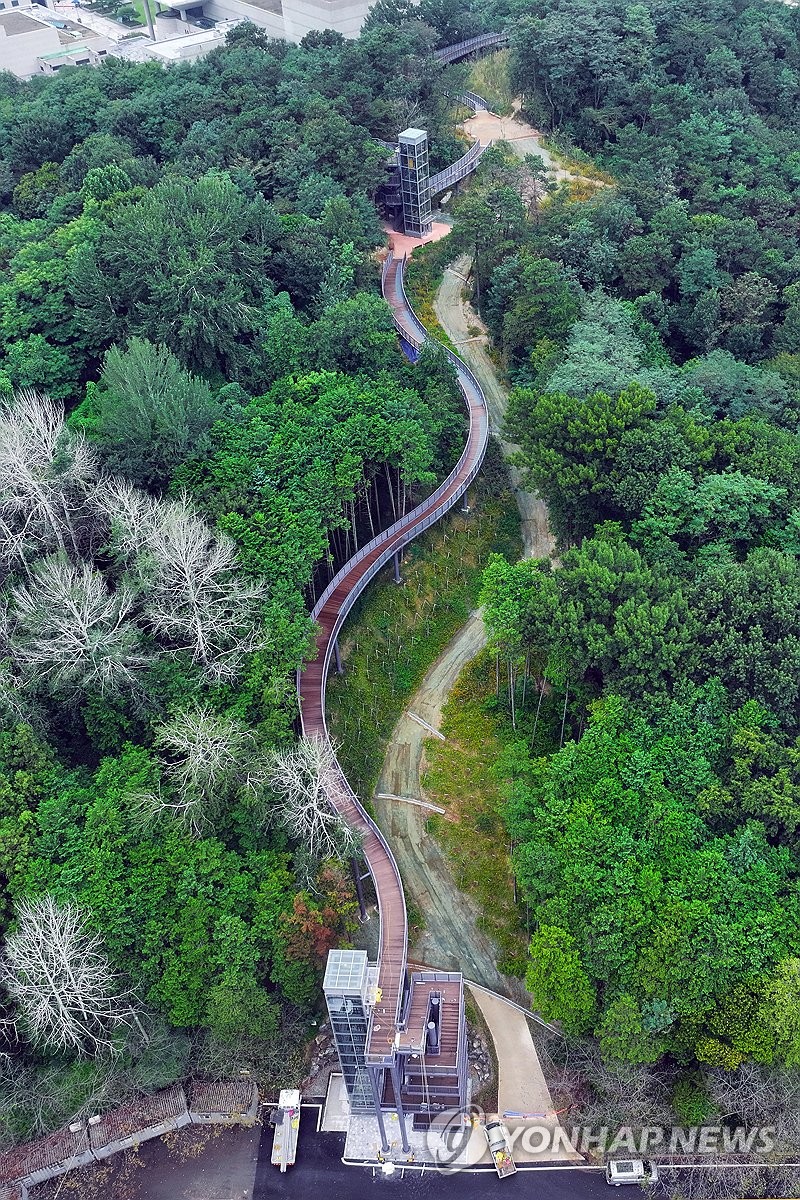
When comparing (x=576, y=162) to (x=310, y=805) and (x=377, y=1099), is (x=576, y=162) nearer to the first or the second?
(x=310, y=805)

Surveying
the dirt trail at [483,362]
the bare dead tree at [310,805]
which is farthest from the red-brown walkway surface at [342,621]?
the bare dead tree at [310,805]

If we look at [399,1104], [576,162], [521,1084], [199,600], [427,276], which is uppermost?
[576,162]

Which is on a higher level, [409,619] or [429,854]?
[409,619]

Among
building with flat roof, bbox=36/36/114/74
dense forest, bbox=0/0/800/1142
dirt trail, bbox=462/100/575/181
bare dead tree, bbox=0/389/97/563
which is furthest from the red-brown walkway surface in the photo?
building with flat roof, bbox=36/36/114/74

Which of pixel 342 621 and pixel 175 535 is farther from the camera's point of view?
pixel 342 621

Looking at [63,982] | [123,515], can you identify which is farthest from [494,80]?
[63,982]

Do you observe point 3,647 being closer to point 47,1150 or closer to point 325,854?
point 325,854

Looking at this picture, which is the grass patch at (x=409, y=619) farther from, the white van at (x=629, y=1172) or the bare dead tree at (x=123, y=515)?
the white van at (x=629, y=1172)

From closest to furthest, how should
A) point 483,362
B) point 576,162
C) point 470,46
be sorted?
point 483,362
point 576,162
point 470,46
